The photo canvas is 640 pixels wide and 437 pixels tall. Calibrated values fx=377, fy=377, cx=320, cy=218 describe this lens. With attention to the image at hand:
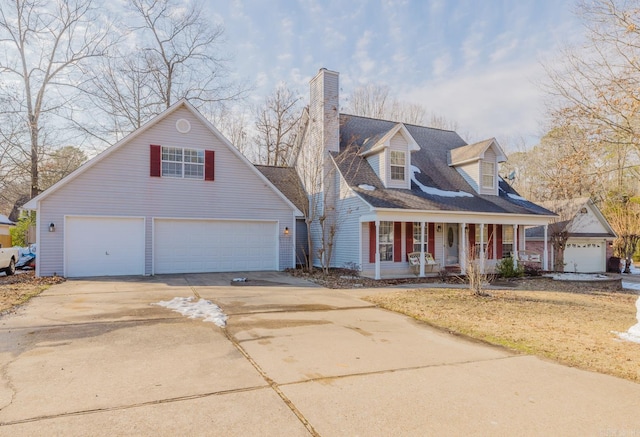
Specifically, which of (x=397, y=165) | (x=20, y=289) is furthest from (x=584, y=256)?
(x=20, y=289)

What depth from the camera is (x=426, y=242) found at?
51.9 ft

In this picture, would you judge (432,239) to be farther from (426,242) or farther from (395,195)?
(395,195)

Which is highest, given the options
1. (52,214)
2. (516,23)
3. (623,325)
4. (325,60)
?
(325,60)

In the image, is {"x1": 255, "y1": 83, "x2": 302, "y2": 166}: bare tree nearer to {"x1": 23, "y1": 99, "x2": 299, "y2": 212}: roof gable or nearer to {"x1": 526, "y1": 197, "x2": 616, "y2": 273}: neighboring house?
{"x1": 23, "y1": 99, "x2": 299, "y2": 212}: roof gable

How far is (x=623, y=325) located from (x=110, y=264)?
14190 mm

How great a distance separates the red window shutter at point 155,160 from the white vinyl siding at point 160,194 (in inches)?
5.5

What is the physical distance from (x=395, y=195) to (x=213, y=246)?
285 inches

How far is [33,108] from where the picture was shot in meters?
19.9

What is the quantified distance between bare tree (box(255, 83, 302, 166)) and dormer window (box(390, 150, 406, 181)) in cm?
1142

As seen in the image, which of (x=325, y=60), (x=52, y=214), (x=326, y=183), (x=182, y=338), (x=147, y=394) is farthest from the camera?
(x=325, y=60)

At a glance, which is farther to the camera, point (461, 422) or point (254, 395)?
point (254, 395)

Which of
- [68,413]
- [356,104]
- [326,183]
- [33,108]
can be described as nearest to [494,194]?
[326,183]

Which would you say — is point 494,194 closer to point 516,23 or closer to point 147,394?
point 516,23

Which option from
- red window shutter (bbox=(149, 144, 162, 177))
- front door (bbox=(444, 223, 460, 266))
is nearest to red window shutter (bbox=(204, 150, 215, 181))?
red window shutter (bbox=(149, 144, 162, 177))
